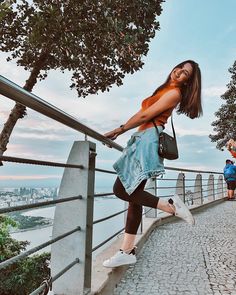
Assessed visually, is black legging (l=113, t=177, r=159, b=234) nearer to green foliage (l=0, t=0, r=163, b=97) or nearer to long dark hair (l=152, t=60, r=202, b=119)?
long dark hair (l=152, t=60, r=202, b=119)

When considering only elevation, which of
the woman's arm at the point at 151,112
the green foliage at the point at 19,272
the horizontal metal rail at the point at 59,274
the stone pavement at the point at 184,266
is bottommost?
the green foliage at the point at 19,272

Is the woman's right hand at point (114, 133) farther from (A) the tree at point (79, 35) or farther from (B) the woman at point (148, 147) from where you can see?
(A) the tree at point (79, 35)

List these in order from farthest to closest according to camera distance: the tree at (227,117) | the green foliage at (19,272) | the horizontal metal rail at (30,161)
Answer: the tree at (227,117), the green foliage at (19,272), the horizontal metal rail at (30,161)

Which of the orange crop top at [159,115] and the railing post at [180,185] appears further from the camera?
the railing post at [180,185]

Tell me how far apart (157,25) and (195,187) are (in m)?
4.87

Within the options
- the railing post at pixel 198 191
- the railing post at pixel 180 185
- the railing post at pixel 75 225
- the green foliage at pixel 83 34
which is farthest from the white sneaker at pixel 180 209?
the green foliage at pixel 83 34

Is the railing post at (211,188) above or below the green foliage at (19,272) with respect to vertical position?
above

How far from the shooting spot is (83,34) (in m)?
10.3

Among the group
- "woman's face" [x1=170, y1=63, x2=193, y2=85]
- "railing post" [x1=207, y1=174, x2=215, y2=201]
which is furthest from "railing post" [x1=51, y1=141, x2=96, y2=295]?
"railing post" [x1=207, y1=174, x2=215, y2=201]

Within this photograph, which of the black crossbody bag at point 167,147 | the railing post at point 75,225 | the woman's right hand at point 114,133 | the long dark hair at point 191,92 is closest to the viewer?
the railing post at point 75,225

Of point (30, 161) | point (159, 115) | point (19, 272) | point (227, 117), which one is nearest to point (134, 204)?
point (159, 115)

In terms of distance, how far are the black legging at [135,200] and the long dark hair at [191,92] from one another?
64 centimetres

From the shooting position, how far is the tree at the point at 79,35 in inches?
373

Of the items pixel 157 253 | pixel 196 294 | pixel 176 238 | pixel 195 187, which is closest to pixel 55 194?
pixel 196 294
